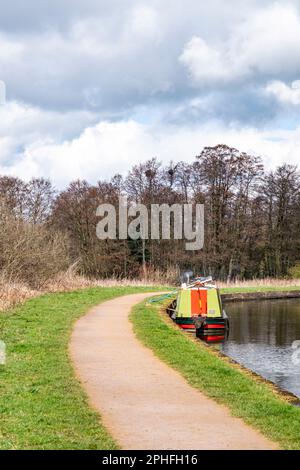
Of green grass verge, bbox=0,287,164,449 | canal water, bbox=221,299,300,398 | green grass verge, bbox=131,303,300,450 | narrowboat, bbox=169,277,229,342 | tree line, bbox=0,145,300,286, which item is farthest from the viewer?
tree line, bbox=0,145,300,286

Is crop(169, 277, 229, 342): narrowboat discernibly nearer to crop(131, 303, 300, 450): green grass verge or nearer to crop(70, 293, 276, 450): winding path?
Answer: crop(131, 303, 300, 450): green grass verge

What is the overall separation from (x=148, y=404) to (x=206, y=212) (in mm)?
42199

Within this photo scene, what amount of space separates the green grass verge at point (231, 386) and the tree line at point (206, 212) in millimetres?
31297

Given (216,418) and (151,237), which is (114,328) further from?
(151,237)

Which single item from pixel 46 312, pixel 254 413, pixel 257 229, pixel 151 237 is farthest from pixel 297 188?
pixel 254 413

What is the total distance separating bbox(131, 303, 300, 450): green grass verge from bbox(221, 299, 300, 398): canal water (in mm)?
1675

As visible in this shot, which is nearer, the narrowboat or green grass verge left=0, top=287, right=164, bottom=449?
green grass verge left=0, top=287, right=164, bottom=449

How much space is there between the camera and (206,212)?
50188 millimetres

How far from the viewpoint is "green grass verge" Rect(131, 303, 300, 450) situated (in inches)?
289

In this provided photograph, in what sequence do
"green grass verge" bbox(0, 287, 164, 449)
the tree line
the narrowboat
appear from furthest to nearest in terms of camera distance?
the tree line, the narrowboat, "green grass verge" bbox(0, 287, 164, 449)

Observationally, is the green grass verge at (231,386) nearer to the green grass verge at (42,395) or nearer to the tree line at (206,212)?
the green grass verge at (42,395)

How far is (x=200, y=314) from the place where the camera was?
22281mm

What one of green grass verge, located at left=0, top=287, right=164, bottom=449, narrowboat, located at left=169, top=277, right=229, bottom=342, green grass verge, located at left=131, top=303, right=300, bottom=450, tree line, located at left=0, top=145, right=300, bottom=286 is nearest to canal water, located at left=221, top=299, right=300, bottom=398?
narrowboat, located at left=169, top=277, right=229, bottom=342

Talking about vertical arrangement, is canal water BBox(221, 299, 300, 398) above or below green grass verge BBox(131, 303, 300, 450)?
below
